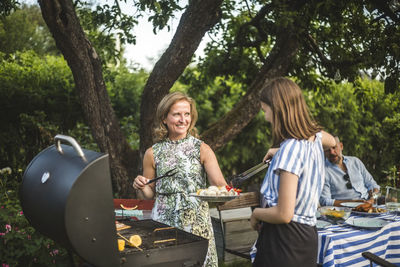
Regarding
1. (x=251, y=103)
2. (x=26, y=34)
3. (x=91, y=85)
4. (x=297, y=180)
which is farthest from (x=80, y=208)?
(x=26, y=34)

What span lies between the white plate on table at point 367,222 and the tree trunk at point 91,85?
2227 mm

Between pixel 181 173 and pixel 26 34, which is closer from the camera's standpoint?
pixel 181 173

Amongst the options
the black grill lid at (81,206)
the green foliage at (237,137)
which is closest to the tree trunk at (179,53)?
the green foliage at (237,137)

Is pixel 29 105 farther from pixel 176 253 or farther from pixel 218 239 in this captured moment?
pixel 176 253

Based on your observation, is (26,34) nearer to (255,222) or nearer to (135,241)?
(135,241)

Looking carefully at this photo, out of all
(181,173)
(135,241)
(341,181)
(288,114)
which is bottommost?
(341,181)

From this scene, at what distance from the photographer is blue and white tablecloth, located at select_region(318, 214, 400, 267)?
8.57 feet

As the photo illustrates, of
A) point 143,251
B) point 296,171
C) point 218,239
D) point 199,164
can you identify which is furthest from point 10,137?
point 296,171

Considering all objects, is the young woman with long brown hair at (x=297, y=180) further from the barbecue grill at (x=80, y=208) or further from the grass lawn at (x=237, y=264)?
the grass lawn at (x=237, y=264)

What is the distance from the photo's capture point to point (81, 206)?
1642mm

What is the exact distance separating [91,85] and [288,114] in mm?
2689

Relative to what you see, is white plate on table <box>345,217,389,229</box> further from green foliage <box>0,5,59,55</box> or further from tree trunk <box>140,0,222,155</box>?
green foliage <box>0,5,59,55</box>

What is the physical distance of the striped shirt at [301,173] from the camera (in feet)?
5.57

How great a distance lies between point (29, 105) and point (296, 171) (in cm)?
435
